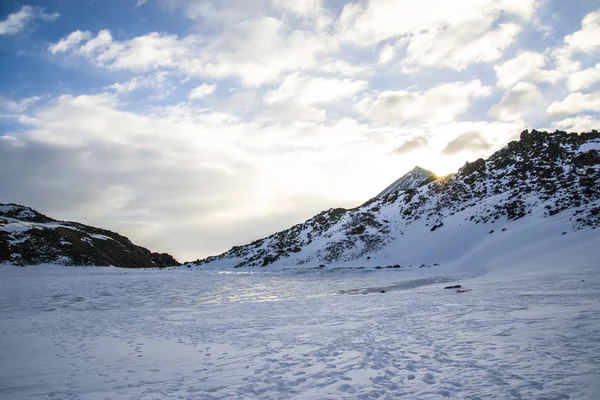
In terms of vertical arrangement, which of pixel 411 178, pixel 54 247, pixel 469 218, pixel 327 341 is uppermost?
pixel 411 178

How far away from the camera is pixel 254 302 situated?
19.4 metres

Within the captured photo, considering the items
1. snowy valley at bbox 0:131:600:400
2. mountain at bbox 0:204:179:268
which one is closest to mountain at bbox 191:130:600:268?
snowy valley at bbox 0:131:600:400

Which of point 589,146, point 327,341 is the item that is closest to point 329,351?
point 327,341

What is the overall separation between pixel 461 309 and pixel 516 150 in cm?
7201

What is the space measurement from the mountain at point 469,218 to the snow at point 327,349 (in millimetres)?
20559

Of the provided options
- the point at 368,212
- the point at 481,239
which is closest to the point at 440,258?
the point at 481,239

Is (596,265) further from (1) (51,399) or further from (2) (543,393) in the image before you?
(1) (51,399)

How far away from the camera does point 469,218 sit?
162ft

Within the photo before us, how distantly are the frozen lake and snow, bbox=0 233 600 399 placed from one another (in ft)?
0.11

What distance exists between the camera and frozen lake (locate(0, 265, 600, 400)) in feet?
19.3

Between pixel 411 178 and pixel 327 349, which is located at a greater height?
pixel 411 178

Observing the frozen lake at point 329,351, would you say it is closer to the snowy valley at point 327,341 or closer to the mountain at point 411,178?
the snowy valley at point 327,341

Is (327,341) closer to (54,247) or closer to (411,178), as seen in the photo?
(54,247)

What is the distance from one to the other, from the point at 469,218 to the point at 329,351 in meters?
47.8
